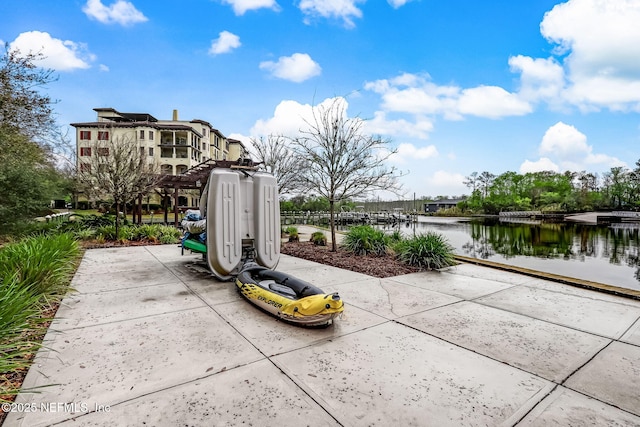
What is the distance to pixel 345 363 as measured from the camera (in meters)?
2.71

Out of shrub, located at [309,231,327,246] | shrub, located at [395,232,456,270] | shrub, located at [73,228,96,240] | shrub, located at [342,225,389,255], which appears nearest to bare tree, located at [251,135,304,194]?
shrub, located at [309,231,327,246]

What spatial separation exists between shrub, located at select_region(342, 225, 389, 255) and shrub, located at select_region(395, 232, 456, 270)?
917 mm

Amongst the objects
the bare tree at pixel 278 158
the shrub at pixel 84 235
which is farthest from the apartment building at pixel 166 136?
the shrub at pixel 84 235

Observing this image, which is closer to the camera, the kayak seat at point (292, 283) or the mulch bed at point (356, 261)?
the kayak seat at point (292, 283)

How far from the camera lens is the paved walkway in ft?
6.72

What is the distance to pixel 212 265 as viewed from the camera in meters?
5.20

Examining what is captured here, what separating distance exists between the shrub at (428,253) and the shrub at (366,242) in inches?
36.1

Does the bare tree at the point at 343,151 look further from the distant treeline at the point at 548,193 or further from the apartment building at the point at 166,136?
the distant treeline at the point at 548,193

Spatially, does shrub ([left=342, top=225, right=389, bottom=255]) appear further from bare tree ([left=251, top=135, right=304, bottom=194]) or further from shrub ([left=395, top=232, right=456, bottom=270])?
bare tree ([left=251, top=135, right=304, bottom=194])

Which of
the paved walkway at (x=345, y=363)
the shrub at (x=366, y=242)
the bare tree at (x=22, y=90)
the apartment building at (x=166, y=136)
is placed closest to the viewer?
the paved walkway at (x=345, y=363)

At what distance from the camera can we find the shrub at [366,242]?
827 cm

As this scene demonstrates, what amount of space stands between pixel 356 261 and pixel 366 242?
1.02 m

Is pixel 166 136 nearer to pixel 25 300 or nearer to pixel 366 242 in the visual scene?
pixel 366 242

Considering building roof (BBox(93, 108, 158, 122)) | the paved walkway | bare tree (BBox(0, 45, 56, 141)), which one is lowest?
the paved walkway
